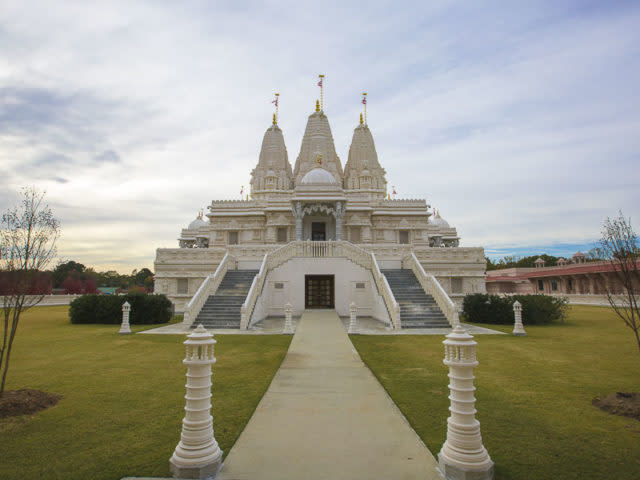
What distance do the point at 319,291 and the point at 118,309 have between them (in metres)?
11.8

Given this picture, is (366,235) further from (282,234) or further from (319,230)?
(282,234)

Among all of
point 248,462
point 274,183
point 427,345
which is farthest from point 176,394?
point 274,183

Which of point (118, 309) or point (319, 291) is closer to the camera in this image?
point (118, 309)

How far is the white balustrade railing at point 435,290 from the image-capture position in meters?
16.4

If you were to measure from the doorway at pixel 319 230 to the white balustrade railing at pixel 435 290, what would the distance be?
34.5 feet

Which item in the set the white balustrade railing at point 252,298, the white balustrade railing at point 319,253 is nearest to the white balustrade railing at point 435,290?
the white balustrade railing at point 319,253

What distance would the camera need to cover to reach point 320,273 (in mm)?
22438

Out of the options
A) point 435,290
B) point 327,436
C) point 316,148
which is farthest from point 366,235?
point 327,436

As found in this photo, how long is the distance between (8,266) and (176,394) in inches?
180

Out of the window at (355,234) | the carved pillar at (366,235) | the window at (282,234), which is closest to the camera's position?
the carved pillar at (366,235)

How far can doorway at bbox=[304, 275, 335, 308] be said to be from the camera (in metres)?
23.2

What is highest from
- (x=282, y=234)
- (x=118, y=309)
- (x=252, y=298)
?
(x=282, y=234)

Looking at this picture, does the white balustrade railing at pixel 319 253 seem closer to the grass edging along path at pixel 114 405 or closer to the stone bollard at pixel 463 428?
the grass edging along path at pixel 114 405

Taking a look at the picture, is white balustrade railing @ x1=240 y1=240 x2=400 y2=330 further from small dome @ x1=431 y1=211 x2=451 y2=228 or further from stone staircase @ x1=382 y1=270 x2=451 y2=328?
small dome @ x1=431 y1=211 x2=451 y2=228
